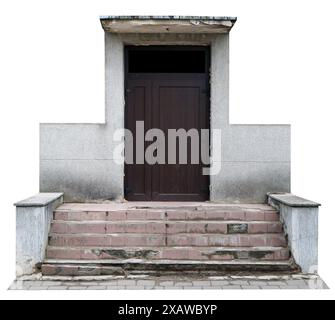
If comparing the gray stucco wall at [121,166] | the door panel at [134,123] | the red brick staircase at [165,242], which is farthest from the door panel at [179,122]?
the red brick staircase at [165,242]

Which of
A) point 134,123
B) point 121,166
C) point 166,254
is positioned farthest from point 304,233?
point 134,123

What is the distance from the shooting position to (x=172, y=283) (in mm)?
6949

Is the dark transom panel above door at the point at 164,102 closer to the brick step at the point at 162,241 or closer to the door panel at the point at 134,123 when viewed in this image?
the door panel at the point at 134,123

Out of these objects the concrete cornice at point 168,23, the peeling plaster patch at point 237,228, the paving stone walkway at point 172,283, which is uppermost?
the concrete cornice at point 168,23

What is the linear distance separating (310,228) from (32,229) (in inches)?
158

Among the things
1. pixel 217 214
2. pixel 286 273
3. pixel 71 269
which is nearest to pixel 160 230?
pixel 217 214

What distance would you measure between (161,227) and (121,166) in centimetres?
179

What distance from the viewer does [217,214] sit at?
319 inches

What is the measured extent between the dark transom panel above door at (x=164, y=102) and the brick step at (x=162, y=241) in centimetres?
180

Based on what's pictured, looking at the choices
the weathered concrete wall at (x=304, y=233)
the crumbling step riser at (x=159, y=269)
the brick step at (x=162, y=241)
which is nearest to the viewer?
the crumbling step riser at (x=159, y=269)

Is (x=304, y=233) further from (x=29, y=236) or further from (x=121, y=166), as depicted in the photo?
(x=29, y=236)

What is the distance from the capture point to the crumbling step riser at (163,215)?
8.08 meters

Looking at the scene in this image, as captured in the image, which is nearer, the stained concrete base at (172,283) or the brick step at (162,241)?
the stained concrete base at (172,283)

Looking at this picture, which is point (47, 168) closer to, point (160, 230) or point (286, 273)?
point (160, 230)
